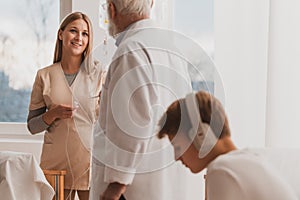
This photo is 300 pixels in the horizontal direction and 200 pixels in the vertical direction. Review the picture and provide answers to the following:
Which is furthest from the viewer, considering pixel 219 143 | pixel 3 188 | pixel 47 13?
pixel 47 13

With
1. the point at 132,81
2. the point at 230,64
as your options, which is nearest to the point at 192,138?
the point at 132,81

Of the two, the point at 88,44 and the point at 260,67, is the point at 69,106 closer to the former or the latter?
the point at 88,44

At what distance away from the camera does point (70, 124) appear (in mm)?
2988

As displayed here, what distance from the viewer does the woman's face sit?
304 cm

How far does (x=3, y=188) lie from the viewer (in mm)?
2443

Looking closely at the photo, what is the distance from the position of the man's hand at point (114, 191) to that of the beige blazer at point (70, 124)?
0.95m

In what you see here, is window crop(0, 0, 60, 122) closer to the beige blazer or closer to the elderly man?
the beige blazer

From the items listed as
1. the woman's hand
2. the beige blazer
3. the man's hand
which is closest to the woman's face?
the beige blazer

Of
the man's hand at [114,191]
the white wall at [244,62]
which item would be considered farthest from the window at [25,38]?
the man's hand at [114,191]

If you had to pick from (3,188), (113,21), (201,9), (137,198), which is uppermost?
(113,21)

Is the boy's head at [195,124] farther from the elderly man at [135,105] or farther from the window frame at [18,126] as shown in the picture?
the window frame at [18,126]

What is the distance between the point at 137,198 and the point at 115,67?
1.40 feet

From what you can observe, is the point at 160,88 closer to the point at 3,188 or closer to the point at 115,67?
the point at 115,67

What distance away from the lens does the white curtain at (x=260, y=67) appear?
2.72 metres
